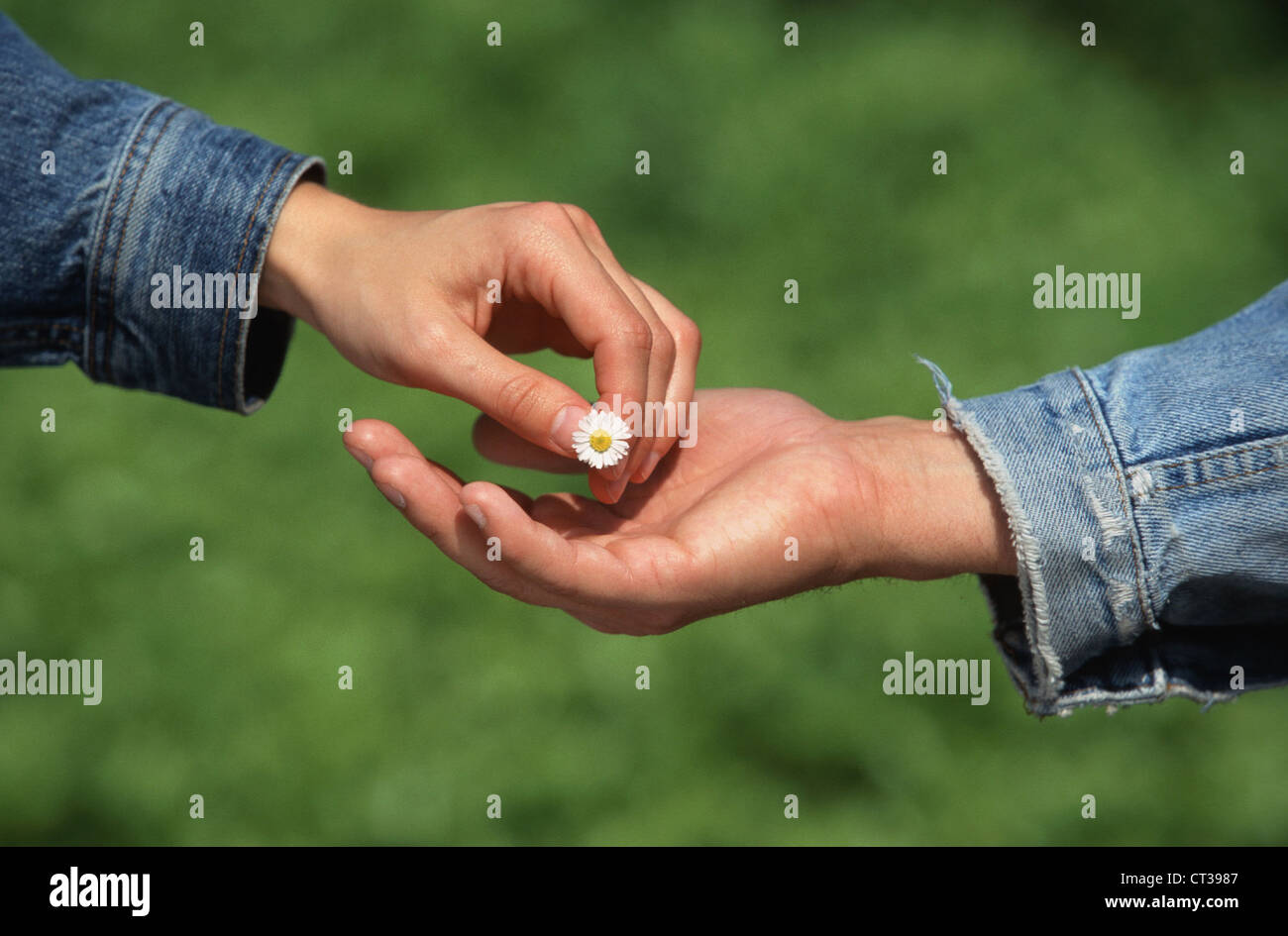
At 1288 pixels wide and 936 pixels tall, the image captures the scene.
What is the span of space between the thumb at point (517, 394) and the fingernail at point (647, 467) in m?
Result: 0.19

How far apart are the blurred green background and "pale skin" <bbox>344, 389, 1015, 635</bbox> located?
1.56 ft

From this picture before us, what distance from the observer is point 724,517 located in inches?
79.0

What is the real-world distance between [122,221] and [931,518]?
1496mm

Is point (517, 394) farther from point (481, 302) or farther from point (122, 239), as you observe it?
point (122, 239)

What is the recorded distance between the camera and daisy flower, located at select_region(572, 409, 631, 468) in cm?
191

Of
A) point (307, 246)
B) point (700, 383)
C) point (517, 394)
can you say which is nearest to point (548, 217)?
point (517, 394)

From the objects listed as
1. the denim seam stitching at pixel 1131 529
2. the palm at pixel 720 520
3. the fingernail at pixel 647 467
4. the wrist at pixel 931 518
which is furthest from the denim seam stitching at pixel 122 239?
the denim seam stitching at pixel 1131 529

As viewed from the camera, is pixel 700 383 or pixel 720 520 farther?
pixel 700 383

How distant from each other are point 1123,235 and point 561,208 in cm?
302

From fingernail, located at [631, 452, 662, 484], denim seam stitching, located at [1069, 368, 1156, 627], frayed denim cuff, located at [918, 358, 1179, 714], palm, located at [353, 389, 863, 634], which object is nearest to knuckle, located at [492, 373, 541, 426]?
palm, located at [353, 389, 863, 634]

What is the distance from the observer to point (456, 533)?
188cm

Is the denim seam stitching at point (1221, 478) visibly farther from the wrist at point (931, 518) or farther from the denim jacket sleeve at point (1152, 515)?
the wrist at point (931, 518)

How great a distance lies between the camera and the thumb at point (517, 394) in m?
1.92

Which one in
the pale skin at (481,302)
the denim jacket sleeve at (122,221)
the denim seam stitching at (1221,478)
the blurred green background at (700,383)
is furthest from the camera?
the blurred green background at (700,383)
